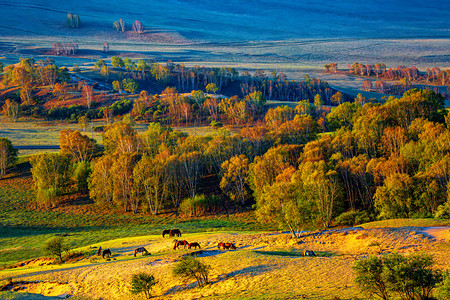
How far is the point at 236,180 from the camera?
68.4m

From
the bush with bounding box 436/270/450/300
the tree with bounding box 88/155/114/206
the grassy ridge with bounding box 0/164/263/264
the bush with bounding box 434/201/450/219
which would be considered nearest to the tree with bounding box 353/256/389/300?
the bush with bounding box 436/270/450/300

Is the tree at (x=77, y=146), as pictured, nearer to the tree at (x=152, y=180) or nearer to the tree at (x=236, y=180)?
the tree at (x=152, y=180)

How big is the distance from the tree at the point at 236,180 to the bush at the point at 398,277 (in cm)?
4546

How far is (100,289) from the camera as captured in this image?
29312 millimetres

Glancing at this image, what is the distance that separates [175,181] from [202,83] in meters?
135

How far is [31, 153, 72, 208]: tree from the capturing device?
6788cm

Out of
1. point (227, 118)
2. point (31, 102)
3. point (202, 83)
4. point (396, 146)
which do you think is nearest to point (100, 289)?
point (396, 146)

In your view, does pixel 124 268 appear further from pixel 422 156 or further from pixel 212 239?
pixel 422 156

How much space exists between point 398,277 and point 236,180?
48086mm

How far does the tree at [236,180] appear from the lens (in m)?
68.1

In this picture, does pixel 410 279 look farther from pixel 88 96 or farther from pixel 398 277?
pixel 88 96

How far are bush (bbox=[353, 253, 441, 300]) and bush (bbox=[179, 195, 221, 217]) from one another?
4397 centimetres

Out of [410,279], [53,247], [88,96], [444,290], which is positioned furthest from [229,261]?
[88,96]

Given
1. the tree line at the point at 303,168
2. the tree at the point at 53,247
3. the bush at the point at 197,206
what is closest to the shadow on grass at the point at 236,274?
the tree line at the point at 303,168
